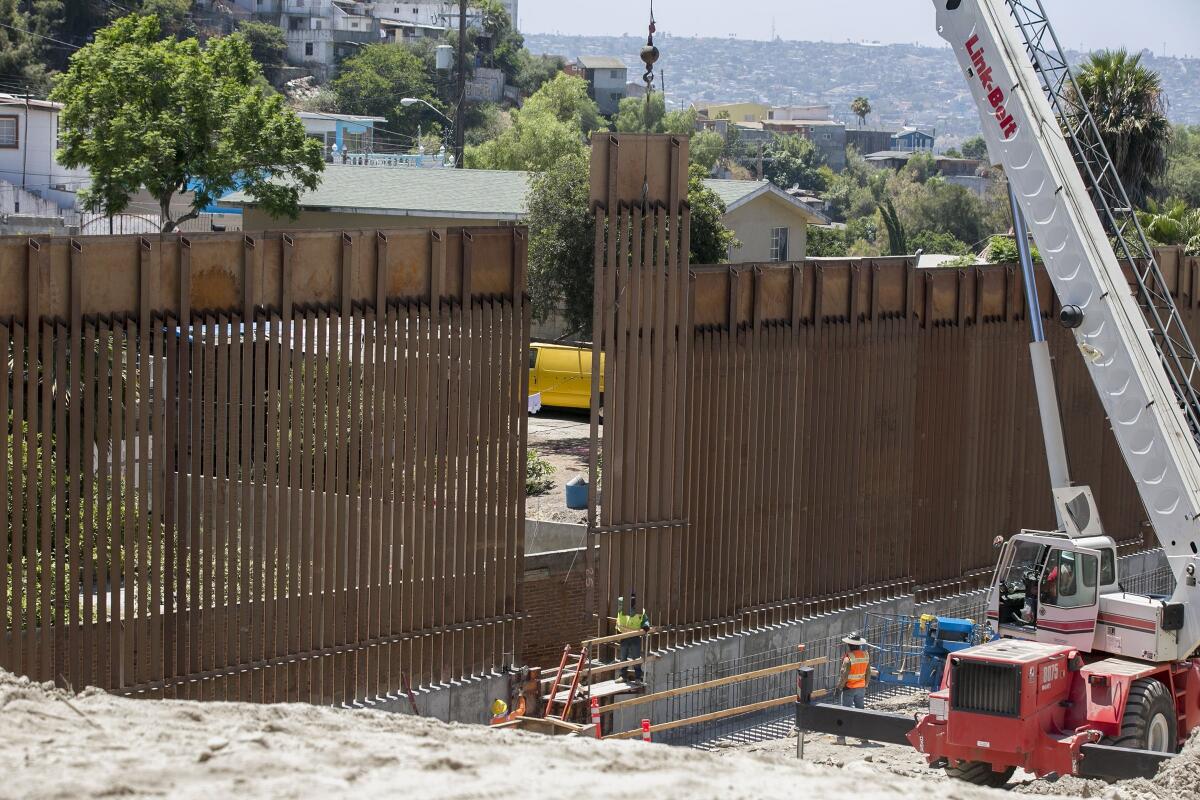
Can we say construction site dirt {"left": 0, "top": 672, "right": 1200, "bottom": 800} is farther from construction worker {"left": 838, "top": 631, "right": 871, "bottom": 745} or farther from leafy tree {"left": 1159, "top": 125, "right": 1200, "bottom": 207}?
leafy tree {"left": 1159, "top": 125, "right": 1200, "bottom": 207}

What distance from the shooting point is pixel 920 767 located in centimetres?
1875

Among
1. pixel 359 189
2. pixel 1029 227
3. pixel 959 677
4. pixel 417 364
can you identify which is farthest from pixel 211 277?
pixel 359 189

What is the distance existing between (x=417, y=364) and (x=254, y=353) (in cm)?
212

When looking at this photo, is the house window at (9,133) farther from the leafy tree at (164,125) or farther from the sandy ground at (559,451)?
the sandy ground at (559,451)

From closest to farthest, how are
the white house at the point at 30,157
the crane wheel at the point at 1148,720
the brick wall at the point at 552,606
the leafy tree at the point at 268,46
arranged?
the crane wheel at the point at 1148,720 < the brick wall at the point at 552,606 < the white house at the point at 30,157 < the leafy tree at the point at 268,46

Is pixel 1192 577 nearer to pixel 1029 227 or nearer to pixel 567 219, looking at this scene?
pixel 1029 227

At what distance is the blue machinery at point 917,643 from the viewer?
2183cm

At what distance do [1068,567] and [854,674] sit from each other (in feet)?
11.7

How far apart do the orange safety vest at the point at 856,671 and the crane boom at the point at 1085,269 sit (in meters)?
4.06

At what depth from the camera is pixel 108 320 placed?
614 inches

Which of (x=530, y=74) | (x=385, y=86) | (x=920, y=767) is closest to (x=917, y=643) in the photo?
(x=920, y=767)

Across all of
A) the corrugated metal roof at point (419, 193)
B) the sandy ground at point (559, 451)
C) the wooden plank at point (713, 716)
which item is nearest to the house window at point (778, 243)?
the corrugated metal roof at point (419, 193)

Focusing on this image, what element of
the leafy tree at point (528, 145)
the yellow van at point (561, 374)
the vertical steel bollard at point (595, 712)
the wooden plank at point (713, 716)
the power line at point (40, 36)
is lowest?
the wooden plank at point (713, 716)

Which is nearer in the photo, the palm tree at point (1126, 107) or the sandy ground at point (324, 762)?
the sandy ground at point (324, 762)
